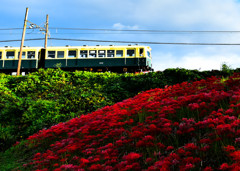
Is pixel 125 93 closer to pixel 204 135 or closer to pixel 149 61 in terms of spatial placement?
pixel 204 135

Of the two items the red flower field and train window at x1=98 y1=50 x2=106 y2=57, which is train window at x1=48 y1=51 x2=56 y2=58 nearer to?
train window at x1=98 y1=50 x2=106 y2=57

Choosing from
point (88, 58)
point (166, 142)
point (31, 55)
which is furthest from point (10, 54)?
point (166, 142)

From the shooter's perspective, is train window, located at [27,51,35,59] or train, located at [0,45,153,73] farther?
train window, located at [27,51,35,59]

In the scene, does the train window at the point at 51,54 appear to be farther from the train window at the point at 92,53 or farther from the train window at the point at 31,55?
the train window at the point at 92,53

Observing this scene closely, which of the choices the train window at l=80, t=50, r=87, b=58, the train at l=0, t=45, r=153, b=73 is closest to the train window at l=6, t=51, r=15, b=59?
the train at l=0, t=45, r=153, b=73

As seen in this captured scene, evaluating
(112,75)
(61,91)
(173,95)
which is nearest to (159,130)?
(173,95)

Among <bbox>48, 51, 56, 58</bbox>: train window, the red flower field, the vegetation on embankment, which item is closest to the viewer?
the red flower field

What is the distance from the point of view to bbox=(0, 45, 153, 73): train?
21000 mm

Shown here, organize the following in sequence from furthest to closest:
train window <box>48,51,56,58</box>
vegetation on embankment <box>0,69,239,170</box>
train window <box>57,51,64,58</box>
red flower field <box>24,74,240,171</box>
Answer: train window <box>48,51,56,58</box>, train window <box>57,51,64,58</box>, vegetation on embankment <box>0,69,239,170</box>, red flower field <box>24,74,240,171</box>

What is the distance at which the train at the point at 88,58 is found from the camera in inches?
827

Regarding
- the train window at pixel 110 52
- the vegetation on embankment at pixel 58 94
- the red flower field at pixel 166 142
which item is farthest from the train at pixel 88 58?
the red flower field at pixel 166 142

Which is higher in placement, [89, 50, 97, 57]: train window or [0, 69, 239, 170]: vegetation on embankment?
[89, 50, 97, 57]: train window

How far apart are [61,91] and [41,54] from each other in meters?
12.9

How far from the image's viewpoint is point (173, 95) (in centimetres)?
Answer: 646
